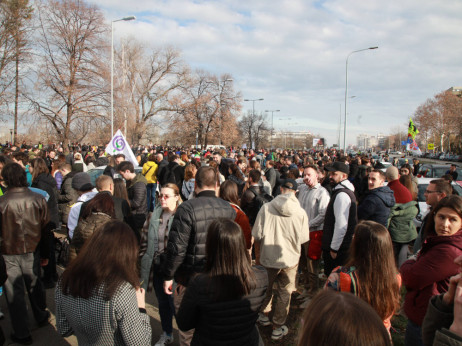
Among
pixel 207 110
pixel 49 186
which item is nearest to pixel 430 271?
pixel 49 186

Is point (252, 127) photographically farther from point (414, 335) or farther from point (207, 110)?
point (414, 335)

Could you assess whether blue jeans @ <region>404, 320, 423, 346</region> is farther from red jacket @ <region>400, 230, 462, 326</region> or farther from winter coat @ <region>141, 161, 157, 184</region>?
winter coat @ <region>141, 161, 157, 184</region>

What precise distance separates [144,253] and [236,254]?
6.37ft

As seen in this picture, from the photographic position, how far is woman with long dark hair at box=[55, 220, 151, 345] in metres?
2.02

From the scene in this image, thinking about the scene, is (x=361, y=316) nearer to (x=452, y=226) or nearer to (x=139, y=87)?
(x=452, y=226)

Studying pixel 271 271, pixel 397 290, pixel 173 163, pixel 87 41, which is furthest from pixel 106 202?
pixel 87 41

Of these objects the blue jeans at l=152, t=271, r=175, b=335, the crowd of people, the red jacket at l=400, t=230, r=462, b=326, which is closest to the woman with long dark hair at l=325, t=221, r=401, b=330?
the crowd of people

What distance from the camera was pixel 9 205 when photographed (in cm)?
369

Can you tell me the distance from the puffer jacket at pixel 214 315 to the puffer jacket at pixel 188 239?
2.92ft

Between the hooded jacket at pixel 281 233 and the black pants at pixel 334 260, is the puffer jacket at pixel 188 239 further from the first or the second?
the black pants at pixel 334 260

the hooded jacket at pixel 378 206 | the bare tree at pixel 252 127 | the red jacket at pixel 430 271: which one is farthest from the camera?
the bare tree at pixel 252 127

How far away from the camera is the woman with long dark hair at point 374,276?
87.7 inches

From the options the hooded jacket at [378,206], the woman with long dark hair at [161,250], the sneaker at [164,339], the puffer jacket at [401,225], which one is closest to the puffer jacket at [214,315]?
the woman with long dark hair at [161,250]

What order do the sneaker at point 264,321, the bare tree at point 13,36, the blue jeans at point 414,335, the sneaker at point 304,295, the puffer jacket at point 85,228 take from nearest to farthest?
the blue jeans at point 414,335 → the puffer jacket at point 85,228 → the sneaker at point 264,321 → the sneaker at point 304,295 → the bare tree at point 13,36
